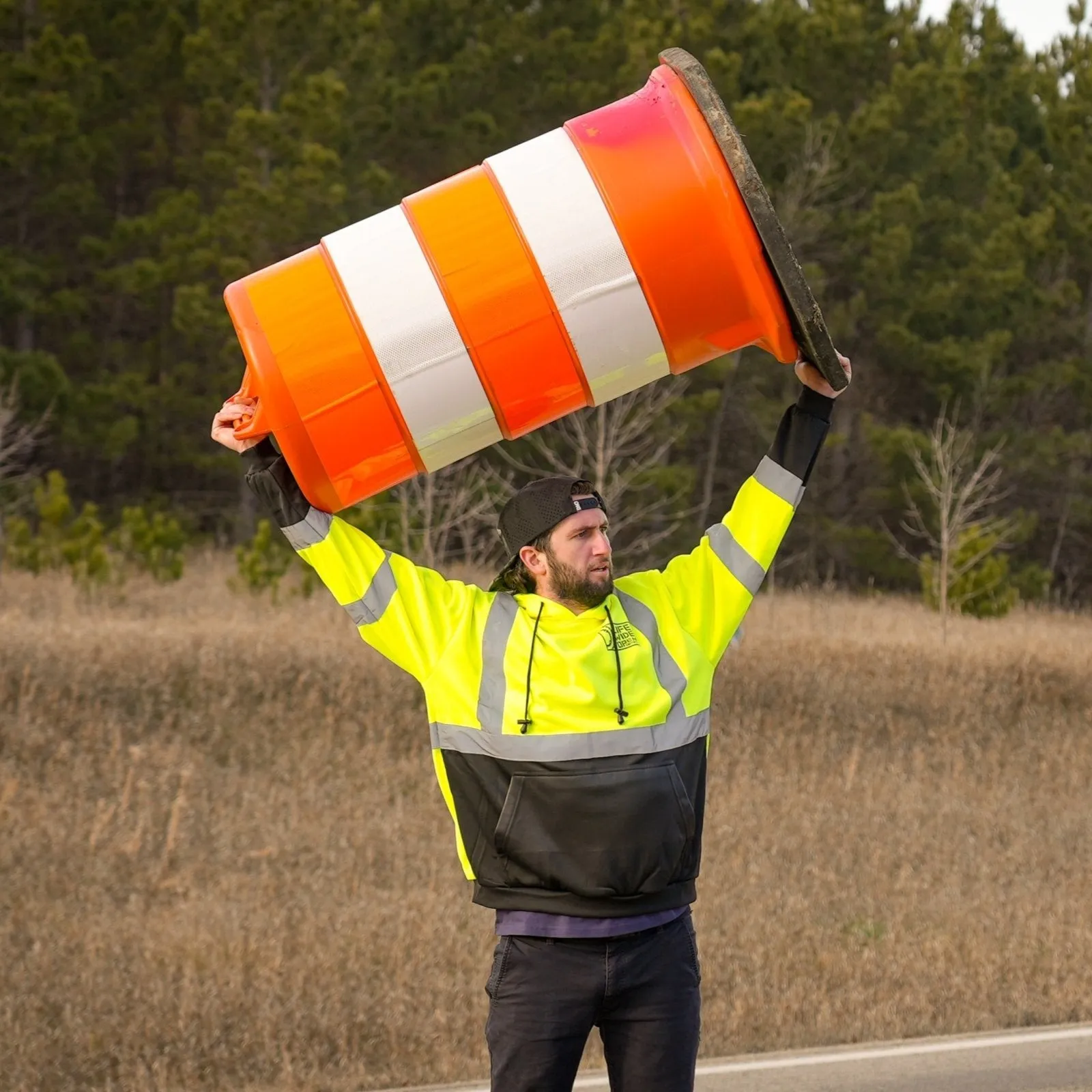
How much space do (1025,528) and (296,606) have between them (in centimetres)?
1717

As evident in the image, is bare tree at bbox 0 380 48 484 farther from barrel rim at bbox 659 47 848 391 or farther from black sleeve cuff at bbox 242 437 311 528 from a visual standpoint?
barrel rim at bbox 659 47 848 391

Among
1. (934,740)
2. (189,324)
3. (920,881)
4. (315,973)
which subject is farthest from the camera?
(189,324)

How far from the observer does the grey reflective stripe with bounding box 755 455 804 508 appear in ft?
11.8

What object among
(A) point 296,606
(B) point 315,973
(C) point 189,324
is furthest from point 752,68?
(B) point 315,973

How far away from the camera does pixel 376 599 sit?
3.41m

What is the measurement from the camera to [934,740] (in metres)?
12.7

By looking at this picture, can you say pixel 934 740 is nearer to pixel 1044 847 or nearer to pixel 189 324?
pixel 1044 847

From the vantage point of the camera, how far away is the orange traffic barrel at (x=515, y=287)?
333cm

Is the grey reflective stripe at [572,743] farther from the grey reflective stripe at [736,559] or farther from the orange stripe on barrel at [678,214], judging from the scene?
the orange stripe on barrel at [678,214]

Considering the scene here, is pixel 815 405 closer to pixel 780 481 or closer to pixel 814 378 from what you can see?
pixel 814 378

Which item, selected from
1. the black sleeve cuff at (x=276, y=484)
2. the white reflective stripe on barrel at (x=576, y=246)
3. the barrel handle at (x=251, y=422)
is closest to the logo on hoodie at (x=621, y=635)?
the white reflective stripe on barrel at (x=576, y=246)

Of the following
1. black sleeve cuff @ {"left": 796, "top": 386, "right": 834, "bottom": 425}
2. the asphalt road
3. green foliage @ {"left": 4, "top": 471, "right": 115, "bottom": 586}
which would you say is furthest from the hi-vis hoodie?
green foliage @ {"left": 4, "top": 471, "right": 115, "bottom": 586}

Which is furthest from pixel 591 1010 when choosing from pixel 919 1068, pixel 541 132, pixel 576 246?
pixel 541 132

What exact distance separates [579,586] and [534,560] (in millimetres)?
153
